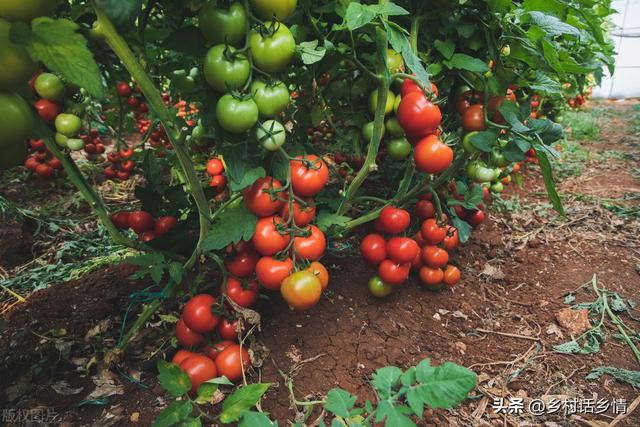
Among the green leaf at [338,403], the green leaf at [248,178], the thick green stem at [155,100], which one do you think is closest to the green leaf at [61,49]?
the thick green stem at [155,100]

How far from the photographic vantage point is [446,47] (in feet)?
3.55

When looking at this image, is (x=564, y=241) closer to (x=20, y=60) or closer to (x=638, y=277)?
(x=638, y=277)

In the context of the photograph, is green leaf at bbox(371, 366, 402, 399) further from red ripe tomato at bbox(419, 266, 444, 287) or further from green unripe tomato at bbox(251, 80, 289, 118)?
red ripe tomato at bbox(419, 266, 444, 287)

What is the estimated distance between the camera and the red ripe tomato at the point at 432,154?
103 cm

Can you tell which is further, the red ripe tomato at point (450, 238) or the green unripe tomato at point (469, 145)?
the red ripe tomato at point (450, 238)

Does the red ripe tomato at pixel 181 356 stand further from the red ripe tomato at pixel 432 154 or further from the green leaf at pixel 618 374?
the green leaf at pixel 618 374

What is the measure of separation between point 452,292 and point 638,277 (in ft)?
2.54

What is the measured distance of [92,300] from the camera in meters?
1.30

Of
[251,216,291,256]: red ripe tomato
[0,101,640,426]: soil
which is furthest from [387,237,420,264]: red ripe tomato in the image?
[251,216,291,256]: red ripe tomato

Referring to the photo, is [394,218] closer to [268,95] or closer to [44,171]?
[268,95]

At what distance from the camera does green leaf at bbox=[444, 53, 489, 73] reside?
3.34 feet

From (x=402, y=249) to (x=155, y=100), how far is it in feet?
2.74

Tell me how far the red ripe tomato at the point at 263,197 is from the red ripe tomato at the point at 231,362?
375mm

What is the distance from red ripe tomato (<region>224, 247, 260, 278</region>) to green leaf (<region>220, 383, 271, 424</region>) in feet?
1.14
